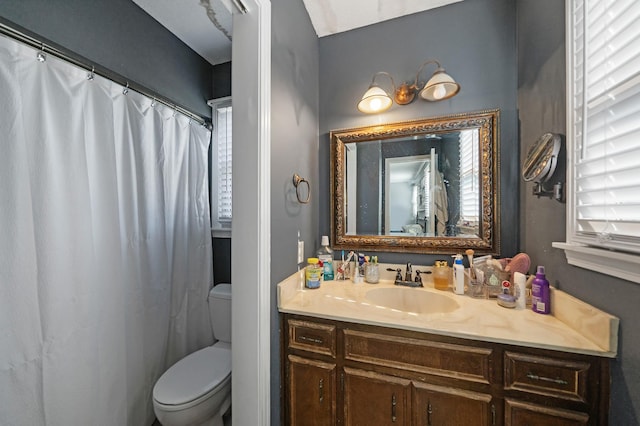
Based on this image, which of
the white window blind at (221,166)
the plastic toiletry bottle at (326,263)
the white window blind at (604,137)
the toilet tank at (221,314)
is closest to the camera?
the white window blind at (604,137)

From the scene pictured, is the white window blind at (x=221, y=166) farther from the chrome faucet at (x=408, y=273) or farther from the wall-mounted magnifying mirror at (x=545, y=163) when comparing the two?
the wall-mounted magnifying mirror at (x=545, y=163)

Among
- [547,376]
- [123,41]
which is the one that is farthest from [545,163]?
[123,41]

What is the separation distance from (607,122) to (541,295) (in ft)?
2.20

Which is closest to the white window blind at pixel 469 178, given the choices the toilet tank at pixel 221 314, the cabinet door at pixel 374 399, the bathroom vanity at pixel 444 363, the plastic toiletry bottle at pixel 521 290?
the plastic toiletry bottle at pixel 521 290

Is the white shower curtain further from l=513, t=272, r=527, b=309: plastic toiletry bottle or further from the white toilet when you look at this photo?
l=513, t=272, r=527, b=309: plastic toiletry bottle

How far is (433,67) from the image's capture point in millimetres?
1427

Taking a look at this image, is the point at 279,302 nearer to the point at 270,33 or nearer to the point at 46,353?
the point at 46,353

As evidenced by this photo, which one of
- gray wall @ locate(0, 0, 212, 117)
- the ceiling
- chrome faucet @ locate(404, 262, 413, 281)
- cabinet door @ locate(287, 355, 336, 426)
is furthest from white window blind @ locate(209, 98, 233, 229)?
chrome faucet @ locate(404, 262, 413, 281)

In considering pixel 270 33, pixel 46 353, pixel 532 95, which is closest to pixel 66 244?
pixel 46 353

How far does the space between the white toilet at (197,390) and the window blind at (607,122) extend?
1.76 m

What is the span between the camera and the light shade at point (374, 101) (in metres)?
1.37

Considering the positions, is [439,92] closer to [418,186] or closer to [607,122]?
[418,186]

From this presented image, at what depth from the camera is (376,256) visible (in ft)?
4.91

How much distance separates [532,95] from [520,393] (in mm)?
1294
